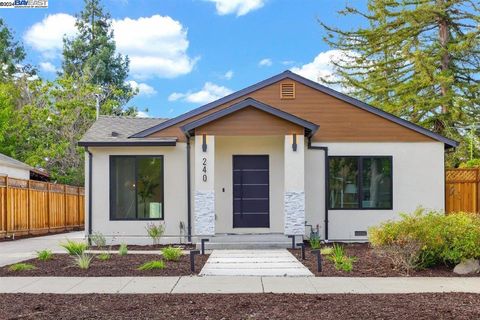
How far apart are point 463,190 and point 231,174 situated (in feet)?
23.1

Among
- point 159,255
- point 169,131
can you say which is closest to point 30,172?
point 169,131

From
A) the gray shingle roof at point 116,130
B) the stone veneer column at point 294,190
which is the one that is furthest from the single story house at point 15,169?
the stone veneer column at point 294,190

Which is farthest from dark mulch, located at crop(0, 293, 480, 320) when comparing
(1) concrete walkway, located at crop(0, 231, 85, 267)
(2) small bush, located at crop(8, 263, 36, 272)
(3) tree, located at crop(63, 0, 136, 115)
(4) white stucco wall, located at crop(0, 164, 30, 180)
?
(3) tree, located at crop(63, 0, 136, 115)

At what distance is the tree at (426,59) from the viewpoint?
72.6 ft

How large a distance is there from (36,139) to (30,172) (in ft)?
19.0

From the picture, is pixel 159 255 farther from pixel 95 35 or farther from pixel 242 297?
pixel 95 35

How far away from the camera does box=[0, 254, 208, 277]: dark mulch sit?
9.45 m

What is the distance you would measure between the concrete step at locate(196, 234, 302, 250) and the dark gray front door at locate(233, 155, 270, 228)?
723 millimetres

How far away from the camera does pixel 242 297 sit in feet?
24.2

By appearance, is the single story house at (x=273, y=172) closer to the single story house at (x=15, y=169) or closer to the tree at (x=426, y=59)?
the tree at (x=426, y=59)

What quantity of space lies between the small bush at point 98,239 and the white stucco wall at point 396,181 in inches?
225

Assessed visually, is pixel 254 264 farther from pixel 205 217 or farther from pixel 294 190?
pixel 294 190

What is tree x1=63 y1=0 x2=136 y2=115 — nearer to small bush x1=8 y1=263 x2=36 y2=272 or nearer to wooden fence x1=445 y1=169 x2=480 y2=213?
wooden fence x1=445 y1=169 x2=480 y2=213

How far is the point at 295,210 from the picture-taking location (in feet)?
44.4
